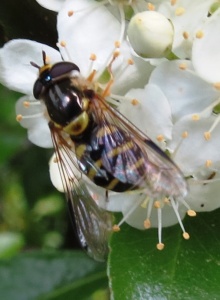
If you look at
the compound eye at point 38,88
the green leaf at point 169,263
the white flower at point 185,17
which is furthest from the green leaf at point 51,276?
the white flower at point 185,17

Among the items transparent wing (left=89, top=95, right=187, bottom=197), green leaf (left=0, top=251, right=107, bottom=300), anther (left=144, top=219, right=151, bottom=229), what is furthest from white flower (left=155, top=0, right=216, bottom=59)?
green leaf (left=0, top=251, right=107, bottom=300)

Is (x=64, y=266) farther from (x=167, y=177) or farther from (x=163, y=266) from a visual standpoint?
(x=167, y=177)

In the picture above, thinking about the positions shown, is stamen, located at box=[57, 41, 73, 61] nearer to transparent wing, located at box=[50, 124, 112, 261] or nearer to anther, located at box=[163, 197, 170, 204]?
transparent wing, located at box=[50, 124, 112, 261]

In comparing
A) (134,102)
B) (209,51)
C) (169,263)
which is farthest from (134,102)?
(169,263)

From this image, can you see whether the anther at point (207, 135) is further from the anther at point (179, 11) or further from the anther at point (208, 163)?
the anther at point (179, 11)

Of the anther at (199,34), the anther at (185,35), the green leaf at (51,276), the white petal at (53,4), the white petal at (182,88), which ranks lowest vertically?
the green leaf at (51,276)

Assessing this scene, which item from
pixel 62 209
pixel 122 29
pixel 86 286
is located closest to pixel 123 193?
pixel 122 29

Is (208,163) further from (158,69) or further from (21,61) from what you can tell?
(21,61)
